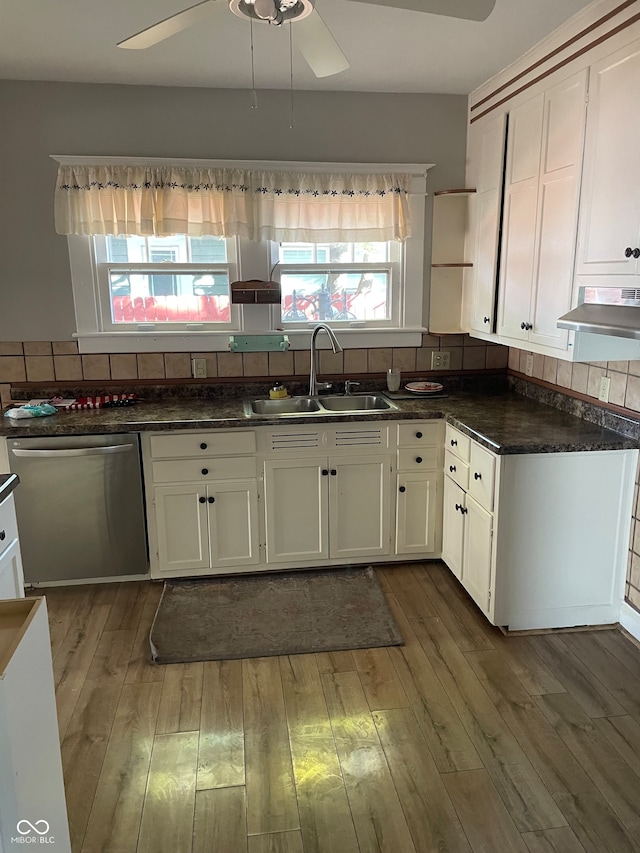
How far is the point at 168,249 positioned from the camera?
11.6 ft

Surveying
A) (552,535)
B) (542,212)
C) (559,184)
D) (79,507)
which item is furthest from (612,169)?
(79,507)

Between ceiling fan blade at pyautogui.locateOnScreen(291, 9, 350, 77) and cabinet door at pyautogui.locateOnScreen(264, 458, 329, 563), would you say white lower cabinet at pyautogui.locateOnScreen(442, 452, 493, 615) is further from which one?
ceiling fan blade at pyautogui.locateOnScreen(291, 9, 350, 77)

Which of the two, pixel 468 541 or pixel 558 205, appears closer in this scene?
pixel 558 205

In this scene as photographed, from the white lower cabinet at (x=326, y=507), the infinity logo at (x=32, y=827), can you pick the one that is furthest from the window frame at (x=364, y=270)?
the infinity logo at (x=32, y=827)

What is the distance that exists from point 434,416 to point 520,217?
107 cm

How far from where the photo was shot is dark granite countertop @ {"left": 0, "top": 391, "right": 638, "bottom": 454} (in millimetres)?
2662

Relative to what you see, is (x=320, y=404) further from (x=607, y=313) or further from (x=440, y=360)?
(x=607, y=313)

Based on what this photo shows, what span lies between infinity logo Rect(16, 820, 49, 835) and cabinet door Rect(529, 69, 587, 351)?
2.42 metres

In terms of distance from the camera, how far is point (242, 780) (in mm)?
1999

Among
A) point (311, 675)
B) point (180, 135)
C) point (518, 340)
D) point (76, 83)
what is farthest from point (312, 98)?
point (311, 675)

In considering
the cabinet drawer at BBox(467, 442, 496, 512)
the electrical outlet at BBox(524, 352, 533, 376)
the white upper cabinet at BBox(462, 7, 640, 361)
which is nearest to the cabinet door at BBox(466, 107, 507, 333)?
the white upper cabinet at BBox(462, 7, 640, 361)

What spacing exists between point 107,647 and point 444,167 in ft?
10.3

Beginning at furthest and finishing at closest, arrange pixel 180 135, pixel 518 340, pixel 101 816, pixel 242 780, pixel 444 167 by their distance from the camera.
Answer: pixel 444 167 → pixel 180 135 → pixel 518 340 → pixel 242 780 → pixel 101 816

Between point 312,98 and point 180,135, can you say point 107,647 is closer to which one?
point 180,135
